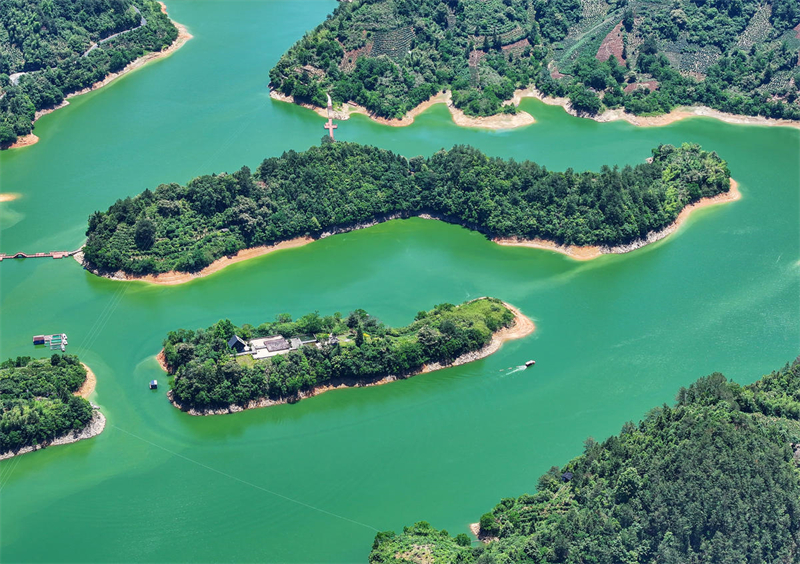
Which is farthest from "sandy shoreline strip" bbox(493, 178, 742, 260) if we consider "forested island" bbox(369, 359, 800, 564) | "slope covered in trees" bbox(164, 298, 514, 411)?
"forested island" bbox(369, 359, 800, 564)

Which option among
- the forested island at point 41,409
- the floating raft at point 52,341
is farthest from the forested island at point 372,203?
the forested island at point 41,409

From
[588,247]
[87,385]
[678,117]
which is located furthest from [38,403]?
[678,117]

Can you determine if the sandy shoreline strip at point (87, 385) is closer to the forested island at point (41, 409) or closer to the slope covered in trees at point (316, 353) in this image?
the forested island at point (41, 409)

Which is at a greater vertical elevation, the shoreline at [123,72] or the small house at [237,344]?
the shoreline at [123,72]

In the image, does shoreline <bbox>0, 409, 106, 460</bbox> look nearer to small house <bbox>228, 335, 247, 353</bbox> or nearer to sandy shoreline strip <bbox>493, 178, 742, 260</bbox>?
small house <bbox>228, 335, 247, 353</bbox>

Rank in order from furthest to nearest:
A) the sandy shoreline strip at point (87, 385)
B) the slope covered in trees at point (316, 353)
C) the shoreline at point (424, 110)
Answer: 1. the shoreline at point (424, 110)
2. the sandy shoreline strip at point (87, 385)
3. the slope covered in trees at point (316, 353)

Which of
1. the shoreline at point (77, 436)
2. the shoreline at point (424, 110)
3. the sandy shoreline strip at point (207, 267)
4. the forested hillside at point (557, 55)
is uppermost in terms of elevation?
the forested hillside at point (557, 55)

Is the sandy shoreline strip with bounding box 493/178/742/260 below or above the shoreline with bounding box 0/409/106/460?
above
